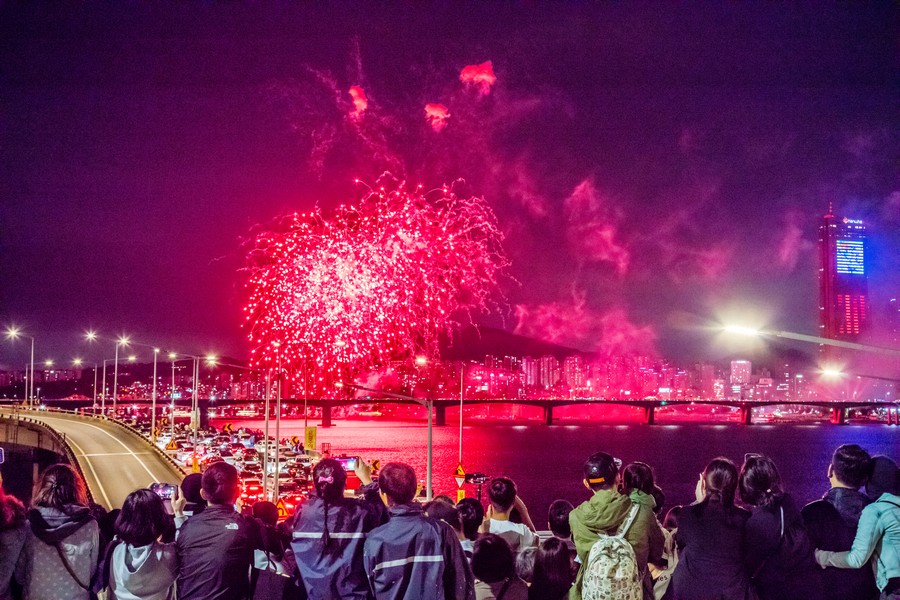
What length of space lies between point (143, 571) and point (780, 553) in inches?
168

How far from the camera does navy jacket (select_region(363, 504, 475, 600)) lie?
16.7 ft

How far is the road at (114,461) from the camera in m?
39.3

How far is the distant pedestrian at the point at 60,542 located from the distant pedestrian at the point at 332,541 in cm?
141

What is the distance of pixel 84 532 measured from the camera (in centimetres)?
563

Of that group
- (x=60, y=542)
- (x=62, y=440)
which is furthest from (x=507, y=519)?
(x=62, y=440)

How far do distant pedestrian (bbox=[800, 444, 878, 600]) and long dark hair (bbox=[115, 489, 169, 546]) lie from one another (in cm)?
446

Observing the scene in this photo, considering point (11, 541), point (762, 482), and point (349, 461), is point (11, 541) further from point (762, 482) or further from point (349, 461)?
point (349, 461)

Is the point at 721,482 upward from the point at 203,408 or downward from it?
upward

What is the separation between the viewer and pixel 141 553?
552 cm

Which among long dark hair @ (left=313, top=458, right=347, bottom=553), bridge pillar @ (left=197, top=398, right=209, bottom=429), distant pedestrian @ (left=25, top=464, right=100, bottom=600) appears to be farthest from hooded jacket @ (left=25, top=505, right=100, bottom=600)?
bridge pillar @ (left=197, top=398, right=209, bottom=429)

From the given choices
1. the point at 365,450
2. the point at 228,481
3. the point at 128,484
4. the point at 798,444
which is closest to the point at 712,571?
the point at 228,481

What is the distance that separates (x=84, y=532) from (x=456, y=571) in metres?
2.56

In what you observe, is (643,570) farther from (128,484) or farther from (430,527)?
(128,484)

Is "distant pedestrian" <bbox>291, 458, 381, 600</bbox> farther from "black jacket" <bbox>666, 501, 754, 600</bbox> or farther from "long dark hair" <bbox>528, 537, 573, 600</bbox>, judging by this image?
"black jacket" <bbox>666, 501, 754, 600</bbox>
